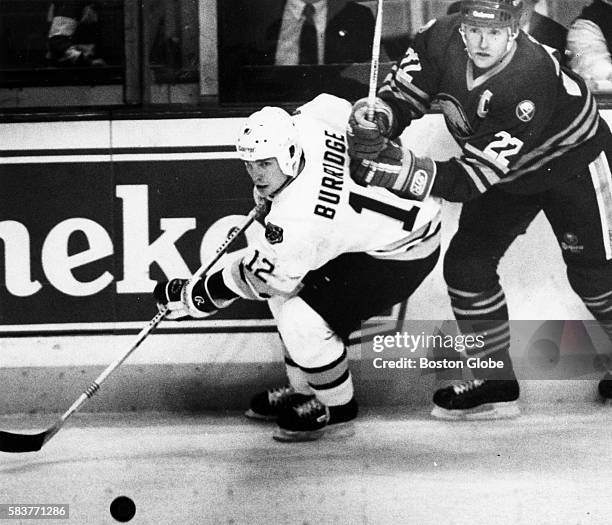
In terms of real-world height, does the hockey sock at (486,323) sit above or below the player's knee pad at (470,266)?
below

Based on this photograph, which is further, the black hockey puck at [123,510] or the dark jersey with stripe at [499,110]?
the dark jersey with stripe at [499,110]

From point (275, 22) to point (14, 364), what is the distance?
1.26 metres

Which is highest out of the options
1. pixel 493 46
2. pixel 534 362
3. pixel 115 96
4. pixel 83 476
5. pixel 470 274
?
pixel 493 46

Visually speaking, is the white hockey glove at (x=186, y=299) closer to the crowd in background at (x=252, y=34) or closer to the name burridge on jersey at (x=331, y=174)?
the name burridge on jersey at (x=331, y=174)

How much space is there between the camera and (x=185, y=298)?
3.25 m

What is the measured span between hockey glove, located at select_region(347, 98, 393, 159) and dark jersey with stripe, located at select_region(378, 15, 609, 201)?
9cm

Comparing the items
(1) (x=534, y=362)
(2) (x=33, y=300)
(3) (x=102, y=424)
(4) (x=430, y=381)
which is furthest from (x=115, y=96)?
(1) (x=534, y=362)

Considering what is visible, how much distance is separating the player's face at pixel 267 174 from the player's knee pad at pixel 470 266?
59 cm

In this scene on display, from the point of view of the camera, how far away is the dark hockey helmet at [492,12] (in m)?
3.13

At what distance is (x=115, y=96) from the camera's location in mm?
3369

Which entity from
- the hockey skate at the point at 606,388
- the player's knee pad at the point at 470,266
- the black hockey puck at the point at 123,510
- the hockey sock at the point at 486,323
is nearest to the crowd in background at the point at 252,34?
the player's knee pad at the point at 470,266

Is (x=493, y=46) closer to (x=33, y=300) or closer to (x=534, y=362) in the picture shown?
(x=534, y=362)

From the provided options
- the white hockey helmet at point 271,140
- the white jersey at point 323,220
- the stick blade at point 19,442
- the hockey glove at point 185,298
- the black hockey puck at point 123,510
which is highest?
the white hockey helmet at point 271,140

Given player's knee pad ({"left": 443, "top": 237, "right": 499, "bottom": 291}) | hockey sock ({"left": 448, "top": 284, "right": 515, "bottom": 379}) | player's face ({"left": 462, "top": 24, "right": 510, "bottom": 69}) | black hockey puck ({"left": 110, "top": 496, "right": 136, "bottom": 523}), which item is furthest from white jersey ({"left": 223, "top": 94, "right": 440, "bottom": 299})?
black hockey puck ({"left": 110, "top": 496, "right": 136, "bottom": 523})
